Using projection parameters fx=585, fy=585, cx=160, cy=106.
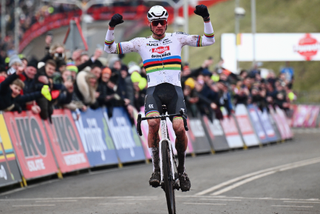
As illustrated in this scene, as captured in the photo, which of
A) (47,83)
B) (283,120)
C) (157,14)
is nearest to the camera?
(157,14)

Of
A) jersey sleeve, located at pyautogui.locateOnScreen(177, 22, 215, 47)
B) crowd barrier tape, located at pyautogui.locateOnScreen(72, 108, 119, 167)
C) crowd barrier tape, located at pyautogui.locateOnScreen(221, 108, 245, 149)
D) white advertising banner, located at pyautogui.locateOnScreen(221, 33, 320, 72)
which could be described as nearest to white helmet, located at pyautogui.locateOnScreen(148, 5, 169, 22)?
jersey sleeve, located at pyautogui.locateOnScreen(177, 22, 215, 47)

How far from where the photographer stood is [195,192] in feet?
33.4

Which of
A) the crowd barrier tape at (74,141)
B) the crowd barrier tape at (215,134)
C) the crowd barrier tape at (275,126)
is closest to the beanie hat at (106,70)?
the crowd barrier tape at (74,141)

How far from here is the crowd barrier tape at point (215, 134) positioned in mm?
19766

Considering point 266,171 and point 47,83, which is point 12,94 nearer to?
point 47,83

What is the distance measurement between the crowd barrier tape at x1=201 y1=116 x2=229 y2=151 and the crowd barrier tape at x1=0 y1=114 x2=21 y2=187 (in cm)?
950

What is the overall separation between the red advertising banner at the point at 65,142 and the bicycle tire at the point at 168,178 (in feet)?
18.7

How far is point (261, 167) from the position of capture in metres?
14.4

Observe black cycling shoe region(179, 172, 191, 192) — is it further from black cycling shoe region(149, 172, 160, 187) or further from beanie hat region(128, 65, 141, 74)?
beanie hat region(128, 65, 141, 74)

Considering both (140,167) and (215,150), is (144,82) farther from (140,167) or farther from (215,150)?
(215,150)

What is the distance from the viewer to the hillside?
7831 cm

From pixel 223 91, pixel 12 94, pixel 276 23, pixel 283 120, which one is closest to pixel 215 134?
pixel 223 91

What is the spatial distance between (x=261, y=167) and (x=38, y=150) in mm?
5531

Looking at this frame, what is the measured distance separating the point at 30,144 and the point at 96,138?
2820mm
